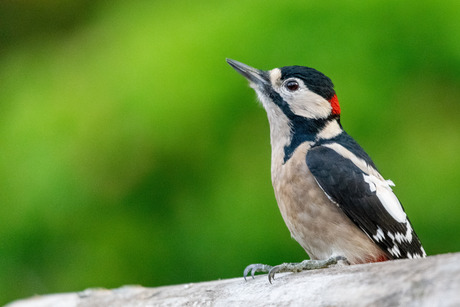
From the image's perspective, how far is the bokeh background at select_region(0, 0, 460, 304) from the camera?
296 centimetres

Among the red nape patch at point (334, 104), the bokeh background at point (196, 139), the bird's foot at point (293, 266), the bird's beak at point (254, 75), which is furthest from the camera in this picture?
the bokeh background at point (196, 139)

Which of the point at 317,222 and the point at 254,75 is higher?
the point at 254,75

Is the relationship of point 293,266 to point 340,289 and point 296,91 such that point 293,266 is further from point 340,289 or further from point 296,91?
point 296,91

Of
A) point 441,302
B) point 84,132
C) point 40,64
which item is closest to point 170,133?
point 84,132

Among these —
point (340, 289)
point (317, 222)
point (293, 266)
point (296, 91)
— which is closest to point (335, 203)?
point (317, 222)

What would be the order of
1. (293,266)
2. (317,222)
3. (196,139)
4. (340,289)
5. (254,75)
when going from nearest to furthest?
(340,289)
(293,266)
(317,222)
(254,75)
(196,139)

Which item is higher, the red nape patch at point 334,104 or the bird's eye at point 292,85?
the bird's eye at point 292,85

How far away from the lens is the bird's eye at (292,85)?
2.60m

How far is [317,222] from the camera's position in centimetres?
233

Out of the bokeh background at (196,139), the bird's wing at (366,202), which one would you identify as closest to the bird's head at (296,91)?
the bird's wing at (366,202)

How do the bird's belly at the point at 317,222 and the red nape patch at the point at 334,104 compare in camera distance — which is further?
the red nape patch at the point at 334,104

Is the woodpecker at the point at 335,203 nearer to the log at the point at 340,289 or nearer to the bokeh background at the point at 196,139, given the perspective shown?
the log at the point at 340,289

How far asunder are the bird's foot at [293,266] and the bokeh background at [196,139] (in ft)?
1.89

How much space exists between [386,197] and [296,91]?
486 mm
